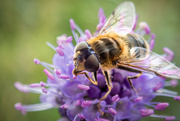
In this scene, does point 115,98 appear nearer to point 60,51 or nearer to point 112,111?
point 112,111

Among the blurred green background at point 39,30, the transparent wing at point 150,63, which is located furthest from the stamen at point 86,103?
the blurred green background at point 39,30

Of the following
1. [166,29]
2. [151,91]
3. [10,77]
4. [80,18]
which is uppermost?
[80,18]

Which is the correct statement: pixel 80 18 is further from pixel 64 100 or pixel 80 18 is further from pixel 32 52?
pixel 64 100

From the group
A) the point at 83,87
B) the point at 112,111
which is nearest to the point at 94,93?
the point at 83,87

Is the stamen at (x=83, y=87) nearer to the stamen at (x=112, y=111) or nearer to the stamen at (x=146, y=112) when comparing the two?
the stamen at (x=112, y=111)

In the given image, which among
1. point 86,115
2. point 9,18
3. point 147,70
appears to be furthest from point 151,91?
point 9,18

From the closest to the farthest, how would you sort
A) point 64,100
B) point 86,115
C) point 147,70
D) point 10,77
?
point 147,70
point 86,115
point 64,100
point 10,77

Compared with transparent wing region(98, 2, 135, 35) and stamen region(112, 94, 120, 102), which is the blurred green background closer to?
transparent wing region(98, 2, 135, 35)

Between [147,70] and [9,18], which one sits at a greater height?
[9,18]
